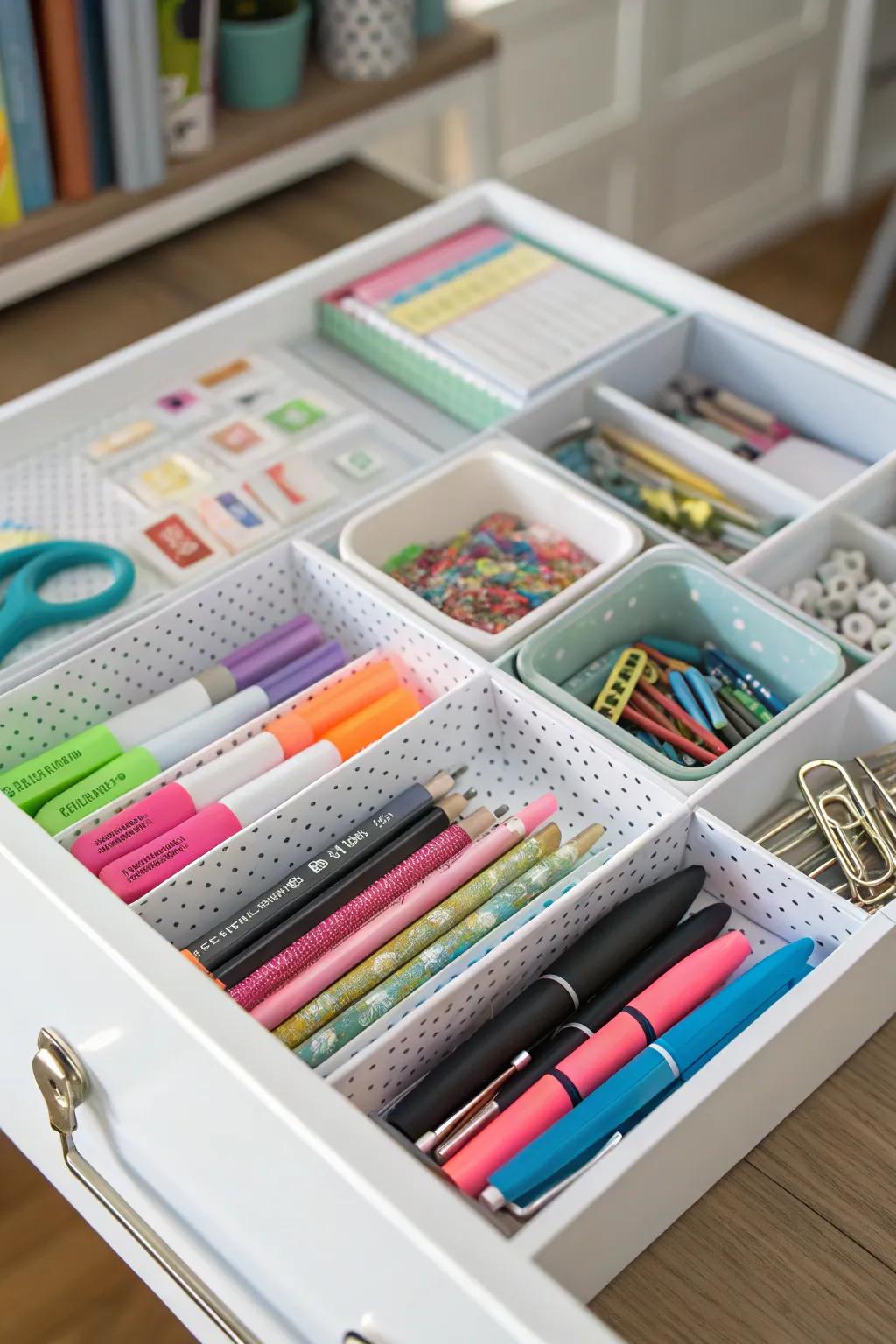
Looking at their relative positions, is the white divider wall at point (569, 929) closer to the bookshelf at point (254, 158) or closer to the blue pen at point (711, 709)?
the blue pen at point (711, 709)

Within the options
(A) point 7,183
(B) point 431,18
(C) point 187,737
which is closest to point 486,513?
A: (C) point 187,737

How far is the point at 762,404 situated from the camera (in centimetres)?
136

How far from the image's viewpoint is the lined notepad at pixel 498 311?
130cm

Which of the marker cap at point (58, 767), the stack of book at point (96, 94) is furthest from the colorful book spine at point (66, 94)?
the marker cap at point (58, 767)

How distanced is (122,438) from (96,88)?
0.47 m

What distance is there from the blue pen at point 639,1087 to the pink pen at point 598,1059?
1 cm

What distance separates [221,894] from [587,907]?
0.76ft

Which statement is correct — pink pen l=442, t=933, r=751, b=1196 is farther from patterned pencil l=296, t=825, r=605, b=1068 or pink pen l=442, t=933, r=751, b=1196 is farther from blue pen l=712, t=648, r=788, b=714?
blue pen l=712, t=648, r=788, b=714

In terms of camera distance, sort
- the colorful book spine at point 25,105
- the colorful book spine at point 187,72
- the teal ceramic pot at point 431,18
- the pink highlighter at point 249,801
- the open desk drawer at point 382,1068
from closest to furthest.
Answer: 1. the open desk drawer at point 382,1068
2. the pink highlighter at point 249,801
3. the colorful book spine at point 25,105
4. the colorful book spine at point 187,72
5. the teal ceramic pot at point 431,18

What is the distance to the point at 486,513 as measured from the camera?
3.99ft

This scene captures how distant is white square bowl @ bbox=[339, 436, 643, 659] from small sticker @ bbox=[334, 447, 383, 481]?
79 mm

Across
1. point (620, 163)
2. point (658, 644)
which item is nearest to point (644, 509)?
point (658, 644)

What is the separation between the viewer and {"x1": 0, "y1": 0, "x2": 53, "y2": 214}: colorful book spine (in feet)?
4.57

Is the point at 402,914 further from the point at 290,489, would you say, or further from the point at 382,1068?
the point at 290,489
